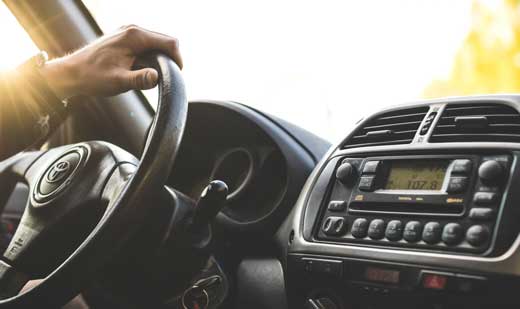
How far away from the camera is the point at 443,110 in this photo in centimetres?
113

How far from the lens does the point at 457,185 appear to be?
3.31ft

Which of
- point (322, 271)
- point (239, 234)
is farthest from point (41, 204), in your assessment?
point (322, 271)

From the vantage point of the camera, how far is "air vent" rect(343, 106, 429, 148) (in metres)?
1.17

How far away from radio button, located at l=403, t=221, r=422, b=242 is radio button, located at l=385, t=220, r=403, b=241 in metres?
0.01

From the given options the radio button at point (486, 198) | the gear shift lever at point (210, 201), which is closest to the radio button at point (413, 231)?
the radio button at point (486, 198)

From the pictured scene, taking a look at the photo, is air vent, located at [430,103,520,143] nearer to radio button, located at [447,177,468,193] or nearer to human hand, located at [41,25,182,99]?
radio button, located at [447,177,468,193]

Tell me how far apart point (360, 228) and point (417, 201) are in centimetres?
12

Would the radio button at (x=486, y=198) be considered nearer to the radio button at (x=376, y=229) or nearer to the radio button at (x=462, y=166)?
the radio button at (x=462, y=166)

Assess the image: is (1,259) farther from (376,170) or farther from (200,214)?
(376,170)

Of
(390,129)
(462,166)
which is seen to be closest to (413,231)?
(462,166)

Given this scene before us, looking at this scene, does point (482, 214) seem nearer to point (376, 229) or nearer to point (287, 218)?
point (376, 229)

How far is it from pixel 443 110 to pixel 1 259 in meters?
0.95

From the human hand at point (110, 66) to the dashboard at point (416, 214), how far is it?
42cm

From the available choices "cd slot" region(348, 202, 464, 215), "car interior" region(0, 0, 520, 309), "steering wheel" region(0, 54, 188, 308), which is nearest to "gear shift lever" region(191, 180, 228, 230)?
"car interior" region(0, 0, 520, 309)
